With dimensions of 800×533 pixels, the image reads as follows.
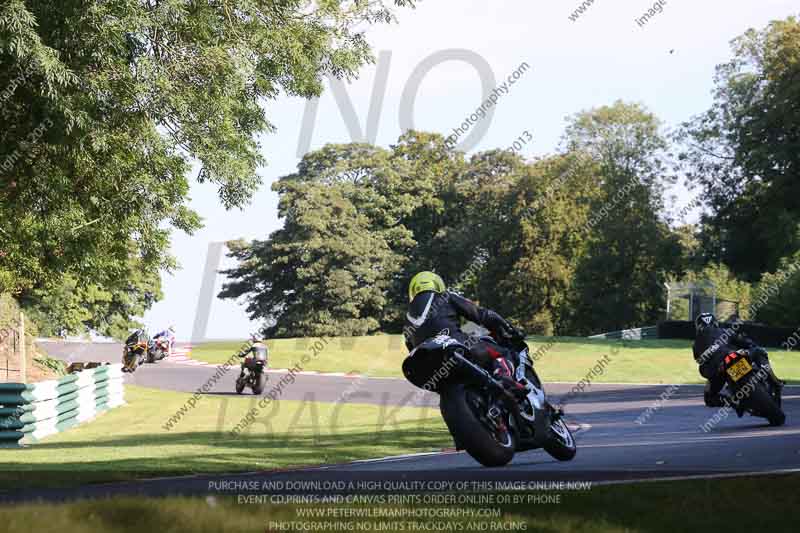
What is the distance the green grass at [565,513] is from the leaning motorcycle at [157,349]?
44139mm

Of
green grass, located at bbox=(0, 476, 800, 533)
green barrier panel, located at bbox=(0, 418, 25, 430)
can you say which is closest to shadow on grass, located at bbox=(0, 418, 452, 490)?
green barrier panel, located at bbox=(0, 418, 25, 430)

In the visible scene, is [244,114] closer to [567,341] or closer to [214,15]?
[214,15]

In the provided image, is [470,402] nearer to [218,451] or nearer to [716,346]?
[716,346]

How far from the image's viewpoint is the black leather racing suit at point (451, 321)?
916 centimetres

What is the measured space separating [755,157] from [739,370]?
43112 mm

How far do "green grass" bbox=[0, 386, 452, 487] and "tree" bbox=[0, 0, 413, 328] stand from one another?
3528 millimetres

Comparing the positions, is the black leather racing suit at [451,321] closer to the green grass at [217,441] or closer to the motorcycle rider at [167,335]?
the green grass at [217,441]

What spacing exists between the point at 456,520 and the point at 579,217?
68.4 m

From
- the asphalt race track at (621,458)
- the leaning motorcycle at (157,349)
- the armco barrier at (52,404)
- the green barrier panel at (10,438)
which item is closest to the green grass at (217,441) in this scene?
the armco barrier at (52,404)

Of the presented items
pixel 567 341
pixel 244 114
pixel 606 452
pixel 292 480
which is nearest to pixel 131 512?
pixel 292 480

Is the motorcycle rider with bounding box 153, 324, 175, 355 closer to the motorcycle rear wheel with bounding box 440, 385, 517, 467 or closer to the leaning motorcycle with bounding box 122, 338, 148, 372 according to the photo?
the leaning motorcycle with bounding box 122, 338, 148, 372

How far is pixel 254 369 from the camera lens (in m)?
30.7

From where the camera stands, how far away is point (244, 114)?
18.1 m

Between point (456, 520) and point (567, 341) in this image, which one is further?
point (567, 341)
